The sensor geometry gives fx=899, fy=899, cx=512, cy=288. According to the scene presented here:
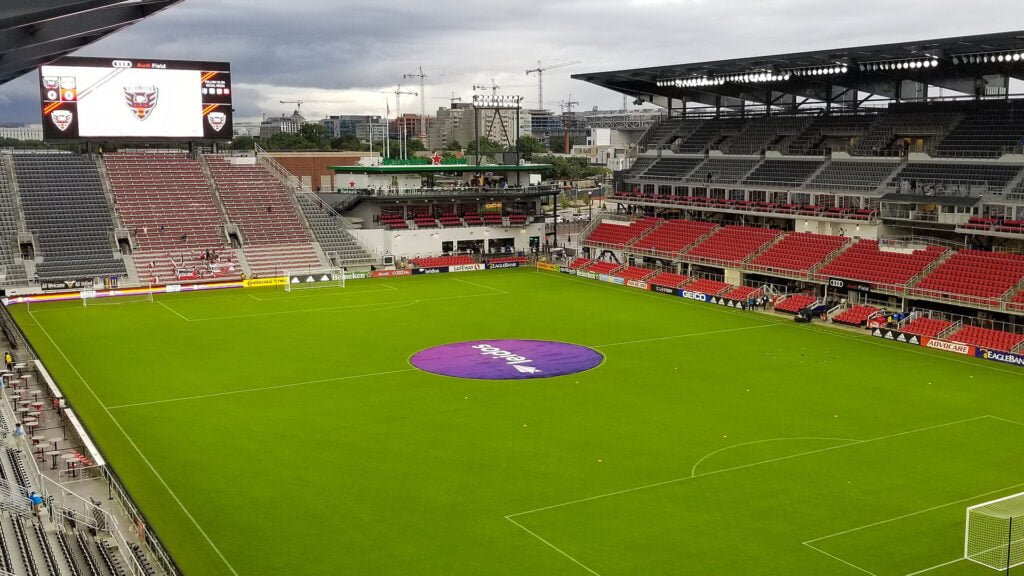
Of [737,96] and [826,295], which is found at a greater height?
[737,96]

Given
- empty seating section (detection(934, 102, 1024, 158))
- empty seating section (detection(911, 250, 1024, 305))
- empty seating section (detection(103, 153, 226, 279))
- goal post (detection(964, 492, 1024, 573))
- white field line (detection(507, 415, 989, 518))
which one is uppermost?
empty seating section (detection(934, 102, 1024, 158))

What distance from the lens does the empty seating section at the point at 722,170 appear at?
61781 mm

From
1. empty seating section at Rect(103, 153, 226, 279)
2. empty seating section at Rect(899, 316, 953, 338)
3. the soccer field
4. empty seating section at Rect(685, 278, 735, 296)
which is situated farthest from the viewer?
empty seating section at Rect(103, 153, 226, 279)

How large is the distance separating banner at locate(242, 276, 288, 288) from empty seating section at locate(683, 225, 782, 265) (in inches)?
1006

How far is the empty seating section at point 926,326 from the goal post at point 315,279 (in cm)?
3311

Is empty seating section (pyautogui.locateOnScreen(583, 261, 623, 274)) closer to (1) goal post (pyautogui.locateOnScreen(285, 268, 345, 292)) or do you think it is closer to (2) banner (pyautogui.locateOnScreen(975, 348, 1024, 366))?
(1) goal post (pyautogui.locateOnScreen(285, 268, 345, 292))

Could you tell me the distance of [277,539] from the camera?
19.3 m

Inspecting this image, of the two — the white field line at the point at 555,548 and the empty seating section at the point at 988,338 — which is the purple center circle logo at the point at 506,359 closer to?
Answer: the white field line at the point at 555,548

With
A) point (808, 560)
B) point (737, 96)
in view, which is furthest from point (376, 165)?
point (808, 560)

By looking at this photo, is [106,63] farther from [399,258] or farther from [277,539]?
[277,539]

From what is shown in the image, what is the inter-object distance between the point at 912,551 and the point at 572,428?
10.9m

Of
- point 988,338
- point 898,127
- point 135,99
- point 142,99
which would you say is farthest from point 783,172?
point 135,99

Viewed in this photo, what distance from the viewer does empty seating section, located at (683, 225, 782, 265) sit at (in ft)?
176

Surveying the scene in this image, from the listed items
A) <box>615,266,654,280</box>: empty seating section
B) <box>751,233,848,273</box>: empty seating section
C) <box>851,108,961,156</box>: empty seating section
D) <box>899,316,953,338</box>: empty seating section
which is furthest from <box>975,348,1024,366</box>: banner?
<box>615,266,654,280</box>: empty seating section
